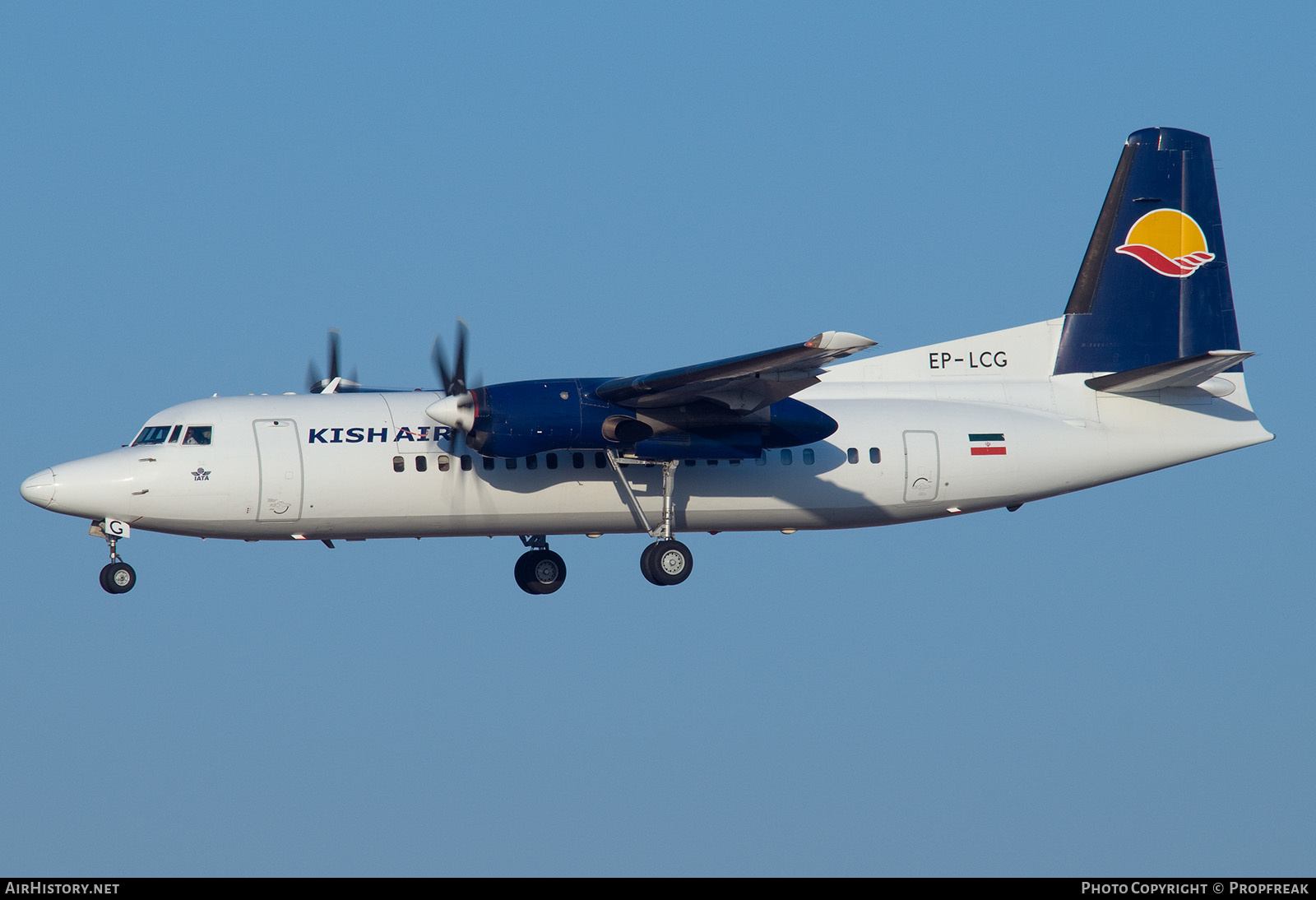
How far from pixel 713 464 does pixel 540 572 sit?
3615 millimetres

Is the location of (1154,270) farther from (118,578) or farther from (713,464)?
(118,578)

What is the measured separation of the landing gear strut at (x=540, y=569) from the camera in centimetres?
2498

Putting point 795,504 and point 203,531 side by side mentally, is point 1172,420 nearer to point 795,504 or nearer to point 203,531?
point 795,504

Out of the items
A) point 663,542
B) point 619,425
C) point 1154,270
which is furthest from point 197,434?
point 1154,270

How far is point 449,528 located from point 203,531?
322 cm

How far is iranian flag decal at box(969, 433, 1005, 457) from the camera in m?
23.7

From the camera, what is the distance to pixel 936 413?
78.7 feet

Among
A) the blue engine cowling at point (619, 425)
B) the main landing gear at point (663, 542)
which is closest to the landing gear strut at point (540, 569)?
the main landing gear at point (663, 542)

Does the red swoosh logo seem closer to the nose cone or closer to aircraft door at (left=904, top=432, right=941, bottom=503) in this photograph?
aircraft door at (left=904, top=432, right=941, bottom=503)

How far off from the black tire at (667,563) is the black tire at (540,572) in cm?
260

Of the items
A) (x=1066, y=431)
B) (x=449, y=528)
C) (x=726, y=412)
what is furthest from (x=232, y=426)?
(x=1066, y=431)

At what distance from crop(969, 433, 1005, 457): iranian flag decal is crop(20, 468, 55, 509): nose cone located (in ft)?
40.9

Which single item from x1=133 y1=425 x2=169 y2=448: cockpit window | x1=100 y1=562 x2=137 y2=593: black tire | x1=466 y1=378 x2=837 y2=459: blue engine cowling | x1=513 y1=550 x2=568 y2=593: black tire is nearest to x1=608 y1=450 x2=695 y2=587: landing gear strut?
x1=466 y1=378 x2=837 y2=459: blue engine cowling

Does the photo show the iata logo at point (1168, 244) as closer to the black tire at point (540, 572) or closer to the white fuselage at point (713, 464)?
the white fuselage at point (713, 464)
